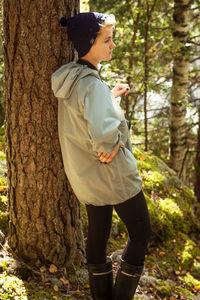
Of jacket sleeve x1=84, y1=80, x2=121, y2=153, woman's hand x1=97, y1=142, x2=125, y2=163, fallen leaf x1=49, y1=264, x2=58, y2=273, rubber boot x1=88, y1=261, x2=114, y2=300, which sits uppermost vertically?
jacket sleeve x1=84, y1=80, x2=121, y2=153

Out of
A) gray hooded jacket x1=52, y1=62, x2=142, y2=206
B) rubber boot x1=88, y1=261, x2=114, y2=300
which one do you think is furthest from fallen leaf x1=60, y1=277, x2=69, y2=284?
gray hooded jacket x1=52, y1=62, x2=142, y2=206

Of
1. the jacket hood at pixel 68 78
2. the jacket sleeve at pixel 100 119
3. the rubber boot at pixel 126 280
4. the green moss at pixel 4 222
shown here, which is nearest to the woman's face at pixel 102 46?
the jacket hood at pixel 68 78

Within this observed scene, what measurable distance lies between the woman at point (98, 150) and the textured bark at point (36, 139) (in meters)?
0.21

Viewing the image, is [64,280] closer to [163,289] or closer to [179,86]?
[163,289]

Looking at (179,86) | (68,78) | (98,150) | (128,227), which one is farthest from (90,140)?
(179,86)

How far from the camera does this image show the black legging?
2498mm

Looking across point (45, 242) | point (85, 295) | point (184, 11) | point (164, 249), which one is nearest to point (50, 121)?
point (45, 242)

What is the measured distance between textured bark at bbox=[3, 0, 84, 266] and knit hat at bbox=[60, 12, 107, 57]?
30 cm

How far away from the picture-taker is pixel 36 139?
8.96ft

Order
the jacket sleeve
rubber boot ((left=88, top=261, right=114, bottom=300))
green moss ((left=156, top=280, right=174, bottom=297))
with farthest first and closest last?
green moss ((left=156, top=280, right=174, bottom=297)), rubber boot ((left=88, top=261, right=114, bottom=300)), the jacket sleeve

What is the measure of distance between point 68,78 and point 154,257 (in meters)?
2.67

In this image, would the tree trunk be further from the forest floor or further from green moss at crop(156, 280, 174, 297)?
green moss at crop(156, 280, 174, 297)

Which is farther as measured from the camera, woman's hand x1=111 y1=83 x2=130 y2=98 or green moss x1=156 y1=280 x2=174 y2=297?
green moss x1=156 y1=280 x2=174 y2=297

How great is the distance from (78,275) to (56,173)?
975 mm
